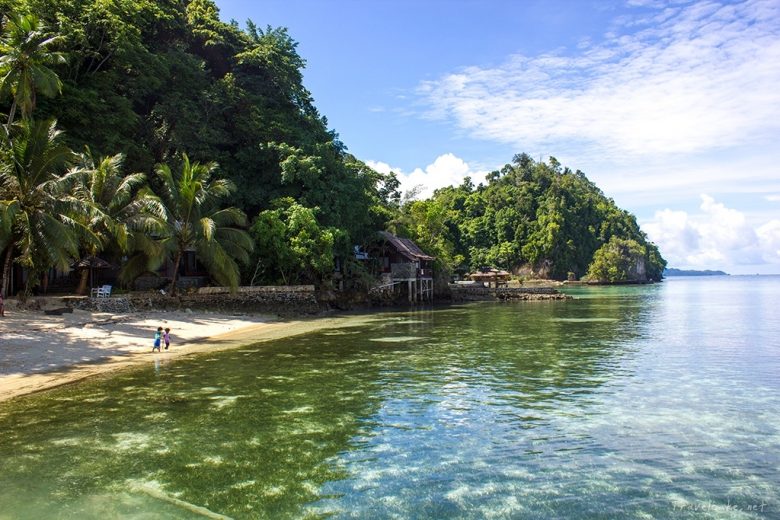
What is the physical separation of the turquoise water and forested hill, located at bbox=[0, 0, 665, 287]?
37.1ft

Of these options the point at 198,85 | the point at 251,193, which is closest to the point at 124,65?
the point at 198,85

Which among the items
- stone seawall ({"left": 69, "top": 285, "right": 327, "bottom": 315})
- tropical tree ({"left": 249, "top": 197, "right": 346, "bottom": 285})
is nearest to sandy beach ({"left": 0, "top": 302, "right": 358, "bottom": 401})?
stone seawall ({"left": 69, "top": 285, "right": 327, "bottom": 315})

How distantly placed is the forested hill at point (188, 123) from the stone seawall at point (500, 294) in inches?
265

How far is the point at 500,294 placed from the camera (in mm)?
54438

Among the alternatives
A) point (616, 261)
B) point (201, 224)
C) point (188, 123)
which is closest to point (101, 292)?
point (201, 224)

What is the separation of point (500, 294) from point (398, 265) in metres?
15.4

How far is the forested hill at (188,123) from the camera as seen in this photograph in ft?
72.6

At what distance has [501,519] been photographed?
5.84 m

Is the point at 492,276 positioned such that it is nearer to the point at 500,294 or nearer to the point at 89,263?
the point at 500,294

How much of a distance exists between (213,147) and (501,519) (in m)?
33.3

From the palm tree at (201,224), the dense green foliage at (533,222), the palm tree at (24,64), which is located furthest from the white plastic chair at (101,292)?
the dense green foliage at (533,222)

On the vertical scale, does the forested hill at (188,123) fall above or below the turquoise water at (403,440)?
above

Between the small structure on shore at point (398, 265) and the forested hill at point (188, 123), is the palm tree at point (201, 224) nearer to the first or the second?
the forested hill at point (188, 123)

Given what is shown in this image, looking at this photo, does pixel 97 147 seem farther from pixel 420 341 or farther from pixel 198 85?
pixel 420 341
